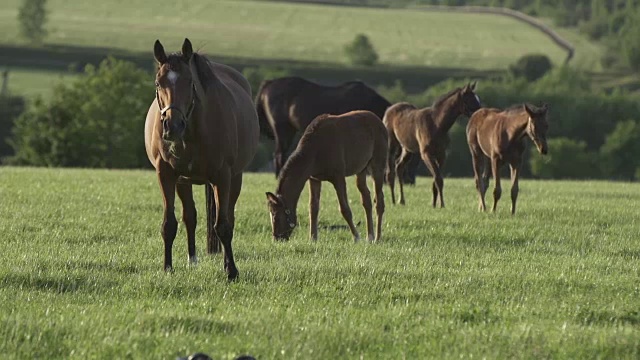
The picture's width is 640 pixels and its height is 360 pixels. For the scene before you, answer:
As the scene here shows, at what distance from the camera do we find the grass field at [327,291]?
8.82 meters

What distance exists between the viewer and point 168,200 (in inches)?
479

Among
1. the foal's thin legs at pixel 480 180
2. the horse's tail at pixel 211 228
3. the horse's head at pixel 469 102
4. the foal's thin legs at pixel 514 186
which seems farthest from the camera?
the horse's head at pixel 469 102

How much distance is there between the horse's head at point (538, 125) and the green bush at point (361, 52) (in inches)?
4336

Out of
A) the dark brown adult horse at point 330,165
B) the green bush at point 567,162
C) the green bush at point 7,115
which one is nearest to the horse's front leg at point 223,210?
the dark brown adult horse at point 330,165

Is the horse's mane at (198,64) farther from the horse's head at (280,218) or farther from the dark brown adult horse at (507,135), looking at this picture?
the dark brown adult horse at (507,135)

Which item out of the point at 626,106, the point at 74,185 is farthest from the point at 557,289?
the point at 626,106

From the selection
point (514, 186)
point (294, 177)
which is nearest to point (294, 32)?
point (514, 186)

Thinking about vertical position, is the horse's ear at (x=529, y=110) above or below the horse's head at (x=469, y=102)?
above

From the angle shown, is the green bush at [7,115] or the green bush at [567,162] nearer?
the green bush at [7,115]

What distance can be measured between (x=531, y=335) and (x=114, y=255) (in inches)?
224

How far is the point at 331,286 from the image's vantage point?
11.4 meters

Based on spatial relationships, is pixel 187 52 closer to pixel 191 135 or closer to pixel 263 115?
pixel 191 135

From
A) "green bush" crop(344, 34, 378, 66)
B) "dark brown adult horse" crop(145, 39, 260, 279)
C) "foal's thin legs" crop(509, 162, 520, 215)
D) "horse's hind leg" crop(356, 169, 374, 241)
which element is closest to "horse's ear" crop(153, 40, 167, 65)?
"dark brown adult horse" crop(145, 39, 260, 279)

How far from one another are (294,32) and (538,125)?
4998 inches
